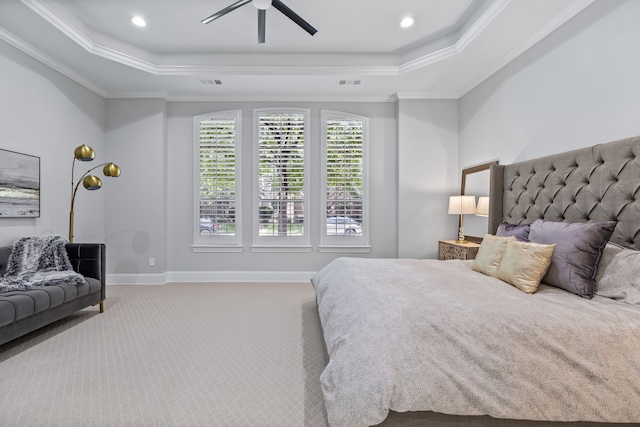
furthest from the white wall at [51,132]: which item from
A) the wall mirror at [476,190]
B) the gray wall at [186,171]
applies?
the wall mirror at [476,190]

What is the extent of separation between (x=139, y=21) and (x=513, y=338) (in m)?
4.13

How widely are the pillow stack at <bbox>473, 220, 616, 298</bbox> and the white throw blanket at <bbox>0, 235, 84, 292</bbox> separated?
3.69 meters

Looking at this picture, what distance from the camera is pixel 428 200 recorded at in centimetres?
446

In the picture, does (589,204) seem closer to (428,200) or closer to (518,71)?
(518,71)

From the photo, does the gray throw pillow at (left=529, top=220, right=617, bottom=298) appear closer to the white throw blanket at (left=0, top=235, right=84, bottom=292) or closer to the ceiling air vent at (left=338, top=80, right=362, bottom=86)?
the ceiling air vent at (left=338, top=80, right=362, bottom=86)

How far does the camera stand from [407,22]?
3.15 meters

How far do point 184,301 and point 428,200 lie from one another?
357 cm

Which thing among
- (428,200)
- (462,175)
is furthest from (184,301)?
(462,175)

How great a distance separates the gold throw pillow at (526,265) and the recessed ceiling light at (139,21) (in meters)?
4.03

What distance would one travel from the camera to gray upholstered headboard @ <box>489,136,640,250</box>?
1.95 m

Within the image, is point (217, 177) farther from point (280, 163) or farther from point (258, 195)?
point (280, 163)

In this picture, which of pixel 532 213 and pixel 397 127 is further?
pixel 397 127

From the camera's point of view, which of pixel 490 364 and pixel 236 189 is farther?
pixel 236 189

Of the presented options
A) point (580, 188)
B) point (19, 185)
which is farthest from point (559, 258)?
point (19, 185)
